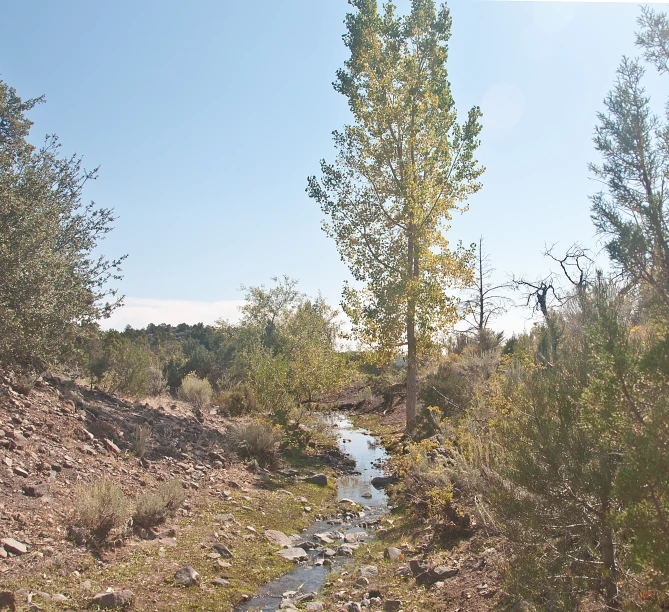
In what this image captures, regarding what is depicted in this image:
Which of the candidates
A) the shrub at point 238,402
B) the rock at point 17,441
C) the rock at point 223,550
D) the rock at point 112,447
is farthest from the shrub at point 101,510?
the shrub at point 238,402

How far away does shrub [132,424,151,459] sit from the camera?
10039mm

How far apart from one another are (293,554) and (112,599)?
324 cm

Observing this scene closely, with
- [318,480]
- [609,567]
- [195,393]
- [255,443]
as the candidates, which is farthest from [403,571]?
[195,393]

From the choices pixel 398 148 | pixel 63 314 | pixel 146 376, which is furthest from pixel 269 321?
pixel 63 314

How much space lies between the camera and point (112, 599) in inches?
206

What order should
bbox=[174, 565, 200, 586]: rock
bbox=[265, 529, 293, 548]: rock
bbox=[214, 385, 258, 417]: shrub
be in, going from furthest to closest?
bbox=[214, 385, 258, 417]: shrub → bbox=[265, 529, 293, 548]: rock → bbox=[174, 565, 200, 586]: rock

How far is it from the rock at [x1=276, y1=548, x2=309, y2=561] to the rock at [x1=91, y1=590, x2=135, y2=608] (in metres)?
2.91

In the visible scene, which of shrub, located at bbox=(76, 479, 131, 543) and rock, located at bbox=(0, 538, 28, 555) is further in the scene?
shrub, located at bbox=(76, 479, 131, 543)

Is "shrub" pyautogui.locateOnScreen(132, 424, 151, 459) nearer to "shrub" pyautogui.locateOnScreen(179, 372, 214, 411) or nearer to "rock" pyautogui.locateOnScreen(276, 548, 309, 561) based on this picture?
"rock" pyautogui.locateOnScreen(276, 548, 309, 561)

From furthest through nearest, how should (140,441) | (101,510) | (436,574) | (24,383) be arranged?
(140,441) < (24,383) < (101,510) < (436,574)

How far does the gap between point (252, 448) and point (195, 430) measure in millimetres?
2008

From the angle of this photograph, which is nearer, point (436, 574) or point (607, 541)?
point (607, 541)

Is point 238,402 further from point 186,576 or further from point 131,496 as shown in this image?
→ point 186,576

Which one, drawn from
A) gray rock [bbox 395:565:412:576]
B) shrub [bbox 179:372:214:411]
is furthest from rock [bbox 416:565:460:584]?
shrub [bbox 179:372:214:411]
